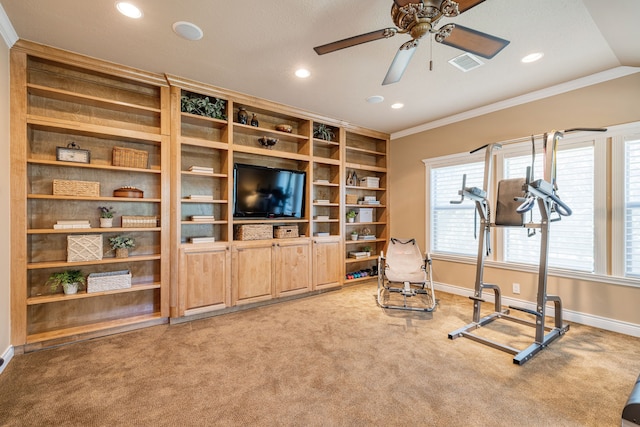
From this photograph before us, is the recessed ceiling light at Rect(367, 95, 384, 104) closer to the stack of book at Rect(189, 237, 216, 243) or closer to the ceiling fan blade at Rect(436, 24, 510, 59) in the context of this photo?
the ceiling fan blade at Rect(436, 24, 510, 59)

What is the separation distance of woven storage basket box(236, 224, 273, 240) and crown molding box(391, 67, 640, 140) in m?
3.06

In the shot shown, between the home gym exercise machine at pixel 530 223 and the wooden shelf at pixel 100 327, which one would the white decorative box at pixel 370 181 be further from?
the wooden shelf at pixel 100 327

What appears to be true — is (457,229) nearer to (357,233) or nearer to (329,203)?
(357,233)

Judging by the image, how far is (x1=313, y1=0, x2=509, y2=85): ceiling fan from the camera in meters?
1.58

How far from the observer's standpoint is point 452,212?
4.52 m

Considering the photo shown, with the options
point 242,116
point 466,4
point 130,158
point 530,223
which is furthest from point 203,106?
point 530,223

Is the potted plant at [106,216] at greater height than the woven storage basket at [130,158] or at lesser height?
lesser

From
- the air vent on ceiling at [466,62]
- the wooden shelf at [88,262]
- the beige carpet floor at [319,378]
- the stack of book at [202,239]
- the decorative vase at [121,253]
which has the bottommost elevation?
the beige carpet floor at [319,378]

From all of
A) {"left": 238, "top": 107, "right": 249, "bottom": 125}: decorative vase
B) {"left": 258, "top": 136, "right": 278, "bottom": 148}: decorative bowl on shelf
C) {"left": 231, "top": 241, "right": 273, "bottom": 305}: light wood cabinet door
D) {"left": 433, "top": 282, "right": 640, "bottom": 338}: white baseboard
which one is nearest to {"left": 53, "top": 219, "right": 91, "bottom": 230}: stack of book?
{"left": 231, "top": 241, "right": 273, "bottom": 305}: light wood cabinet door

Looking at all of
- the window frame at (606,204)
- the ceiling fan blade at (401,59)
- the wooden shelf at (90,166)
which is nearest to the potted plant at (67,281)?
the wooden shelf at (90,166)

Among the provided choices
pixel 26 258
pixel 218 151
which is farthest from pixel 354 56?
pixel 26 258

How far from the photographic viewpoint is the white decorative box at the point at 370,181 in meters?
5.22

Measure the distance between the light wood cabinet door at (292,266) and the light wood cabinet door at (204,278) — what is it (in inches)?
27.9

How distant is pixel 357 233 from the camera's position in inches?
209
